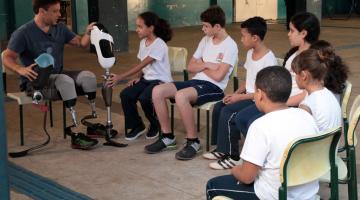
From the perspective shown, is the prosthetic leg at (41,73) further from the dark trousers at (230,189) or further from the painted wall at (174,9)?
the painted wall at (174,9)

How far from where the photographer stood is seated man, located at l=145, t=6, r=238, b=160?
4781mm

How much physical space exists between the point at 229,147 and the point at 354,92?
3085 mm

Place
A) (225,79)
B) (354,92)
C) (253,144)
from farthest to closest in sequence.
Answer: (354,92), (225,79), (253,144)

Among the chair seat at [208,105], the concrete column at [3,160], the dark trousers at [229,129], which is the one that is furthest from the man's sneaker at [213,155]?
the concrete column at [3,160]

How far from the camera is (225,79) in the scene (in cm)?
489

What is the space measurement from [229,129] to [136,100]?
114cm

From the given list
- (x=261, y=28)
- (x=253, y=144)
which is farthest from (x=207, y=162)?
(x=253, y=144)

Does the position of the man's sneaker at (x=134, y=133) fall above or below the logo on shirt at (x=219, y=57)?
below

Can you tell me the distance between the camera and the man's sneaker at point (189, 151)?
4.75 meters

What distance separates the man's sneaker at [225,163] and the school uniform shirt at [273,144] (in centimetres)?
159

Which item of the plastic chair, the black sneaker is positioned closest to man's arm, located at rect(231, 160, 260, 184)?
the plastic chair

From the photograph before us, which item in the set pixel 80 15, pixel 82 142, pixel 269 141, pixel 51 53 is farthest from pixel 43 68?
pixel 80 15

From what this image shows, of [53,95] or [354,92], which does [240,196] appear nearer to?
[53,95]

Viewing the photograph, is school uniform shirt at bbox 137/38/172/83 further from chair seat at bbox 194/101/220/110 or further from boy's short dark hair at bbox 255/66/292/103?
boy's short dark hair at bbox 255/66/292/103
